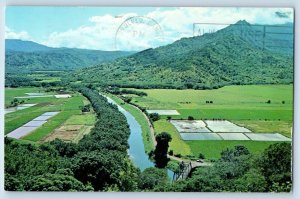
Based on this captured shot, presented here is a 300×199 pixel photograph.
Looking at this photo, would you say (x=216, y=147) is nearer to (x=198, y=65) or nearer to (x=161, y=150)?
(x=161, y=150)

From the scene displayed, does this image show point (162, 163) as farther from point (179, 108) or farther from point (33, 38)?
point (33, 38)

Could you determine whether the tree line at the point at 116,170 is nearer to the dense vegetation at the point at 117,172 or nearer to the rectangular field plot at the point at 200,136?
the dense vegetation at the point at 117,172

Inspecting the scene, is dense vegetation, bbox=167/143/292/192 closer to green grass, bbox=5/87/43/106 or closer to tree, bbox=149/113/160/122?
tree, bbox=149/113/160/122

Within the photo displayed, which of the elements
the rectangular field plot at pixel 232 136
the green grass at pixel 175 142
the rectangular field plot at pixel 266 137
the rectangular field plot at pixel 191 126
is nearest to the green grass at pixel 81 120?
the green grass at pixel 175 142

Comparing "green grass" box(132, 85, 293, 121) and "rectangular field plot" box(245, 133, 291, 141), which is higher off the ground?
"green grass" box(132, 85, 293, 121)

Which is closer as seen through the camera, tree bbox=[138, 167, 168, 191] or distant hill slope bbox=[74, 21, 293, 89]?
tree bbox=[138, 167, 168, 191]

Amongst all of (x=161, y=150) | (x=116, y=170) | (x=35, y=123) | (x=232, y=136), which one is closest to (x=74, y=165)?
(x=116, y=170)

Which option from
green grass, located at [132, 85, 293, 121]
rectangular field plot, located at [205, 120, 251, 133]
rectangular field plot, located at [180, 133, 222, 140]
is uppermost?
green grass, located at [132, 85, 293, 121]

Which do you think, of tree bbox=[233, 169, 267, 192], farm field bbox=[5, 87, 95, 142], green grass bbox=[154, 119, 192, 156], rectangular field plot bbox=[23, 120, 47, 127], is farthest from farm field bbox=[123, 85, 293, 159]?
rectangular field plot bbox=[23, 120, 47, 127]
